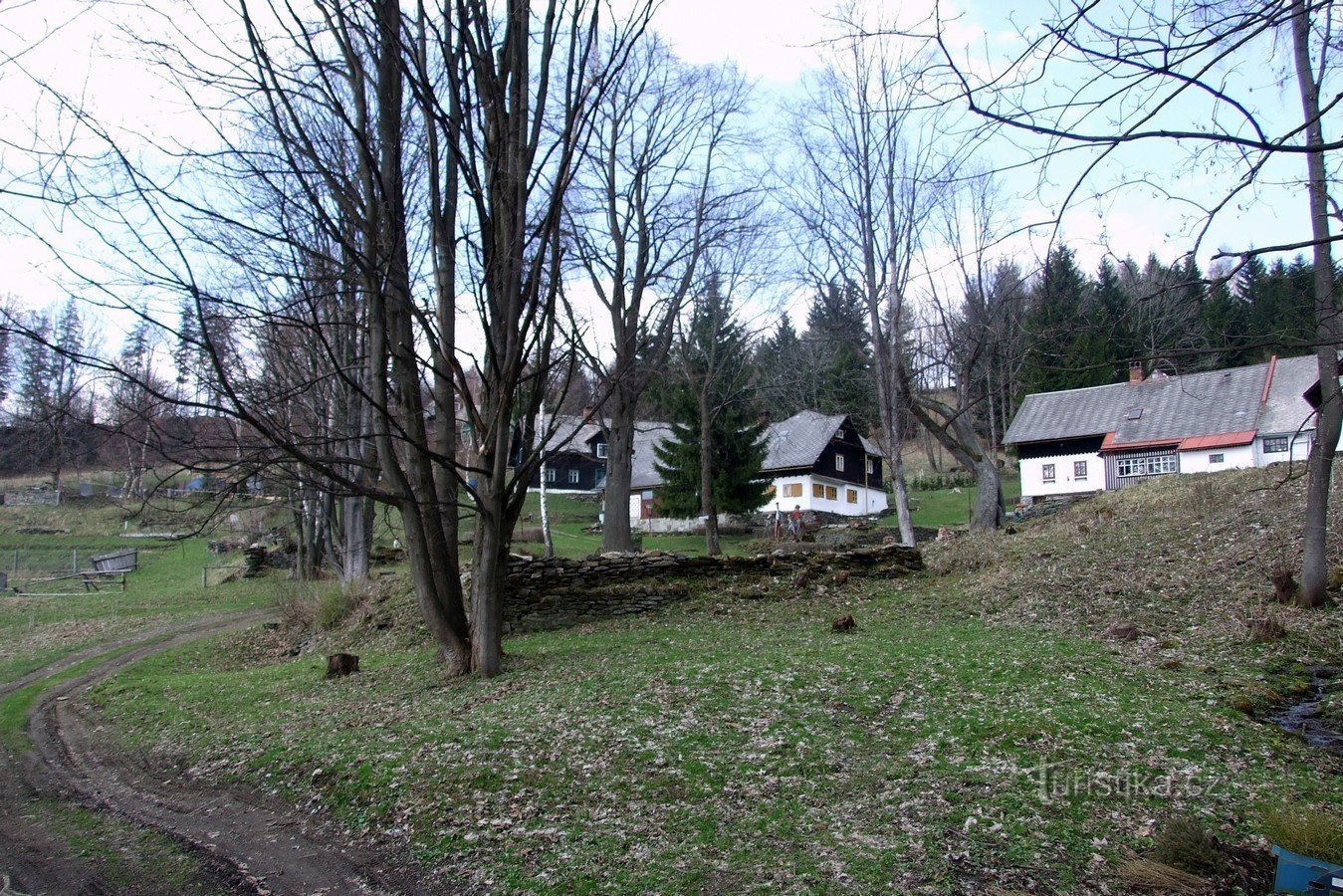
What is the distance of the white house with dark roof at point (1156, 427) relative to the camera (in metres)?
32.2

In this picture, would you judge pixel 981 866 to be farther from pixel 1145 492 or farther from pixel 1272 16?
pixel 1145 492

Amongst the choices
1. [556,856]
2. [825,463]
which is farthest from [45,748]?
[825,463]

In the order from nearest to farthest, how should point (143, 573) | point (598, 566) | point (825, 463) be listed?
point (598, 566)
point (143, 573)
point (825, 463)

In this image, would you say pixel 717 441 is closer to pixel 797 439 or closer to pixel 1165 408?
pixel 797 439

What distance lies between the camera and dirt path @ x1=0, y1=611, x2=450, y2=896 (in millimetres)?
5078

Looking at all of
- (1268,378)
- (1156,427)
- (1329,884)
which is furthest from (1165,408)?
(1329,884)

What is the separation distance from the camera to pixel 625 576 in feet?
50.2

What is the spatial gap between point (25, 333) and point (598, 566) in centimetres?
1030

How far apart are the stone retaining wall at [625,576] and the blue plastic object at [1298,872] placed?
11.1 metres

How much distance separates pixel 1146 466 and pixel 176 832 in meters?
38.3

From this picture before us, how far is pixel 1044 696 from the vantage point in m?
7.45

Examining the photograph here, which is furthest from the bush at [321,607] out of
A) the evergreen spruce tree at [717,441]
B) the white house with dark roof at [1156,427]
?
the white house with dark roof at [1156,427]

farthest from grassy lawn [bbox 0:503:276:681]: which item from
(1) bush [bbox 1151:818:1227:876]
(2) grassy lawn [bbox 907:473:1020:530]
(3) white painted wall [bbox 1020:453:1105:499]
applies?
(3) white painted wall [bbox 1020:453:1105:499]

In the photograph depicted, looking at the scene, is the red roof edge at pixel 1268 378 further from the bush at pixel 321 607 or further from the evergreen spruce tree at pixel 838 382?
the bush at pixel 321 607
